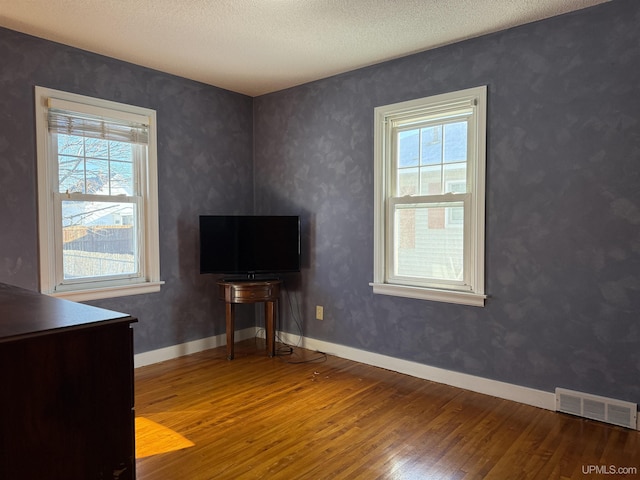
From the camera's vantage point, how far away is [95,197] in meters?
3.48

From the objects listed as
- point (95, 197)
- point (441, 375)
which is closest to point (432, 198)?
point (441, 375)

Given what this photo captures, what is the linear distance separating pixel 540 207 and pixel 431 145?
3.06 feet

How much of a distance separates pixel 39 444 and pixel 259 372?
251 cm

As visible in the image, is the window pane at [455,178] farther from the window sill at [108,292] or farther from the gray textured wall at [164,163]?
the window sill at [108,292]

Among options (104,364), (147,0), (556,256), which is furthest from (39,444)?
(556,256)

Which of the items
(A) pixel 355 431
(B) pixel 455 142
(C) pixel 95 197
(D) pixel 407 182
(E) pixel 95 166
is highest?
A: (B) pixel 455 142

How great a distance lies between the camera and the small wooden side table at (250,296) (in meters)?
3.85

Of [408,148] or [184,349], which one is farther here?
[184,349]

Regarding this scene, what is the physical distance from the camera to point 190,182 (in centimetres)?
407

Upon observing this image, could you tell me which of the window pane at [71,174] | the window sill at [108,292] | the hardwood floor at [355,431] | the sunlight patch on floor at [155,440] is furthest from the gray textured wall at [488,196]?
the sunlight patch on floor at [155,440]

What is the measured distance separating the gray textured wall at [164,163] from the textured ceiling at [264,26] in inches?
7.0

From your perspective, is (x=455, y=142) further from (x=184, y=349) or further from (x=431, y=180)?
(x=184, y=349)

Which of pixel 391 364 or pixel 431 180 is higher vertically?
pixel 431 180

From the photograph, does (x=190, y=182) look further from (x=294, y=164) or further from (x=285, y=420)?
(x=285, y=420)
